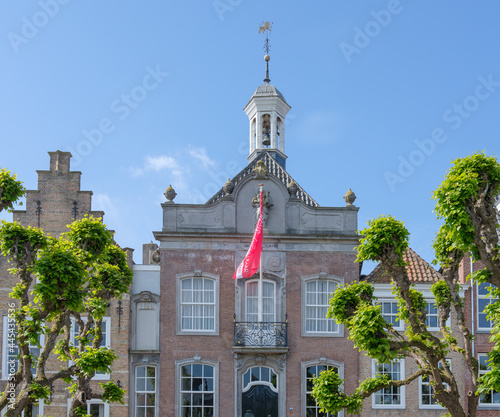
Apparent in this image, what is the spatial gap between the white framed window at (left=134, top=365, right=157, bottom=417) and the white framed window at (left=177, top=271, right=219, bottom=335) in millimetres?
1792

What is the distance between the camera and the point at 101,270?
19734 mm

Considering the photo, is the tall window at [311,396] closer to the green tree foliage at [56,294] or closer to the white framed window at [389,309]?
the white framed window at [389,309]

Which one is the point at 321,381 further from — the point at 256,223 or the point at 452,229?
the point at 256,223

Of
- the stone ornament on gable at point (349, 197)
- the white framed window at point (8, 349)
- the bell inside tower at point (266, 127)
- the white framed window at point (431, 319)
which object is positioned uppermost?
the bell inside tower at point (266, 127)

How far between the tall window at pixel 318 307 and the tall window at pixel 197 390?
3.86m

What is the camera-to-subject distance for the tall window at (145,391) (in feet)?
82.1

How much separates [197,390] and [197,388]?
7 cm

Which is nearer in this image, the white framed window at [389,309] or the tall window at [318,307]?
the tall window at [318,307]

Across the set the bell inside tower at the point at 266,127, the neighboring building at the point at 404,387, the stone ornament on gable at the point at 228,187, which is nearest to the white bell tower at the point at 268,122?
the bell inside tower at the point at 266,127

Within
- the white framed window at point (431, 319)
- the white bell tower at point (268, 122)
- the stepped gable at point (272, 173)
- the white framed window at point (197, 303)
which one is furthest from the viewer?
the white bell tower at point (268, 122)

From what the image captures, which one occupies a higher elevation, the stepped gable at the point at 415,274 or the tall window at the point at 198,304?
the stepped gable at the point at 415,274

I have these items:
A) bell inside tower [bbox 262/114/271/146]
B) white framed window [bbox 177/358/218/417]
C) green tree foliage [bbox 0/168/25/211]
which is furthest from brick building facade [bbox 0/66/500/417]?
green tree foliage [bbox 0/168/25/211]

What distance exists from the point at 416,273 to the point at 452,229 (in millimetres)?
10238

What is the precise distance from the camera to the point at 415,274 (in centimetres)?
2603
